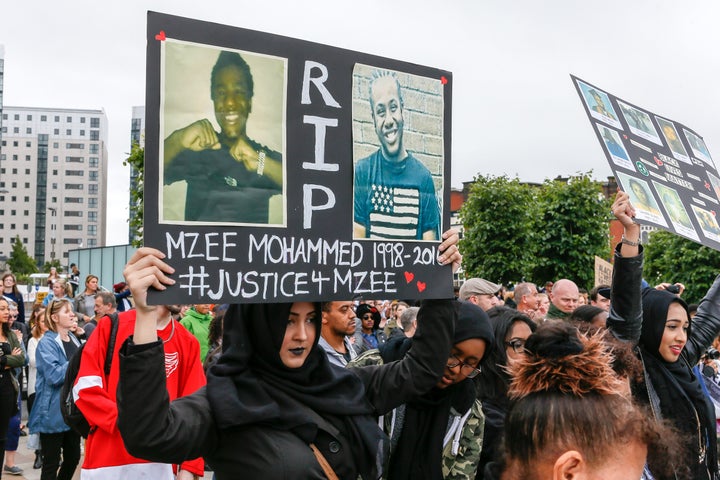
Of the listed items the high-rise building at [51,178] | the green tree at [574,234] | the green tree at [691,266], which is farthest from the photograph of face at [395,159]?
the high-rise building at [51,178]

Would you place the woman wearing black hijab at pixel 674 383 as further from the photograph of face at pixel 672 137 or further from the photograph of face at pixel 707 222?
the photograph of face at pixel 672 137

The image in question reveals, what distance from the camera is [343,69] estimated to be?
9.89ft

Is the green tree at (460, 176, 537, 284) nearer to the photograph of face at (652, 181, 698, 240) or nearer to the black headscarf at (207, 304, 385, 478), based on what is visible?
the photograph of face at (652, 181, 698, 240)

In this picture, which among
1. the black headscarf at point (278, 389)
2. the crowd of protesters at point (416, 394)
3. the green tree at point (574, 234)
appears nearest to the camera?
the crowd of protesters at point (416, 394)

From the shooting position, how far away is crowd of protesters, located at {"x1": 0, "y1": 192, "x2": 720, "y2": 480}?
6.15 feet

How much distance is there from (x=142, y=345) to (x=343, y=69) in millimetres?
1428

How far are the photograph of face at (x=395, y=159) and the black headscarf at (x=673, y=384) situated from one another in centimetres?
172

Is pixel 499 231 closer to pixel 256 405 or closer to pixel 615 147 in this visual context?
pixel 615 147

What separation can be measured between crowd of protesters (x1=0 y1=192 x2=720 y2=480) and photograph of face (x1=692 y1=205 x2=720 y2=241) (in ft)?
1.62

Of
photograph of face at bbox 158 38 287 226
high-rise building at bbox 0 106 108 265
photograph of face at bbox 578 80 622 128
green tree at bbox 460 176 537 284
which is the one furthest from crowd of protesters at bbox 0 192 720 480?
high-rise building at bbox 0 106 108 265

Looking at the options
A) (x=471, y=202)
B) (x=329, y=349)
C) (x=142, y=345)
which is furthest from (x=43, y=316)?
(x=471, y=202)

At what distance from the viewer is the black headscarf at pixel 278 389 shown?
8.26ft

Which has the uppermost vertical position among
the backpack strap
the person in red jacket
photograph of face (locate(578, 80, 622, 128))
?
photograph of face (locate(578, 80, 622, 128))

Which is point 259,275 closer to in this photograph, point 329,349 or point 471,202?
point 329,349
